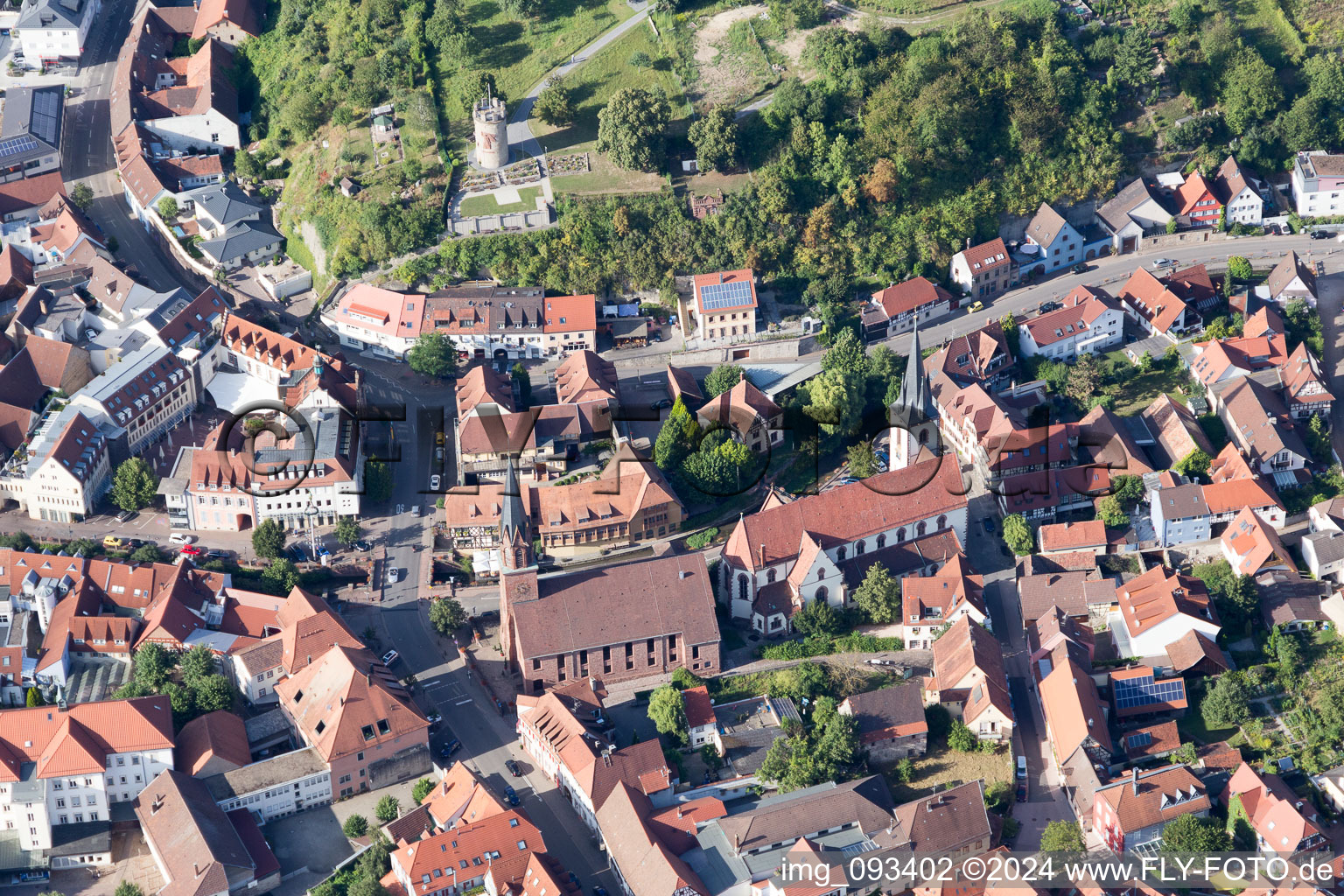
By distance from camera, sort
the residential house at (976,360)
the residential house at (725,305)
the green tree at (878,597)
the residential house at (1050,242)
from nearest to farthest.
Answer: the green tree at (878,597)
the residential house at (976,360)
the residential house at (725,305)
the residential house at (1050,242)

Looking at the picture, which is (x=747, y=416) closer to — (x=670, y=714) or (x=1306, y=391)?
(x=670, y=714)

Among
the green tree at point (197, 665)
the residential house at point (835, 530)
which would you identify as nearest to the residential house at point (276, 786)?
the green tree at point (197, 665)

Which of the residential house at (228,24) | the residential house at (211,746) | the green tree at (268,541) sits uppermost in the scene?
the residential house at (228,24)

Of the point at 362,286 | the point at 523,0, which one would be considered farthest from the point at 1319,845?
the point at 523,0

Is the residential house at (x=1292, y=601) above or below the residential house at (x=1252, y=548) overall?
below

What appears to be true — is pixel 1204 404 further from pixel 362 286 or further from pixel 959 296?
pixel 362 286

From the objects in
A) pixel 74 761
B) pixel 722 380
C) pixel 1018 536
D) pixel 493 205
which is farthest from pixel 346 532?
pixel 1018 536

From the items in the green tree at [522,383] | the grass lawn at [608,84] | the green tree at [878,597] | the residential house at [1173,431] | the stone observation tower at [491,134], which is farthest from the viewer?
the grass lawn at [608,84]

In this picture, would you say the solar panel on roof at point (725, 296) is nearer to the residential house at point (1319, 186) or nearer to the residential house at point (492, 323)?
the residential house at point (492, 323)
